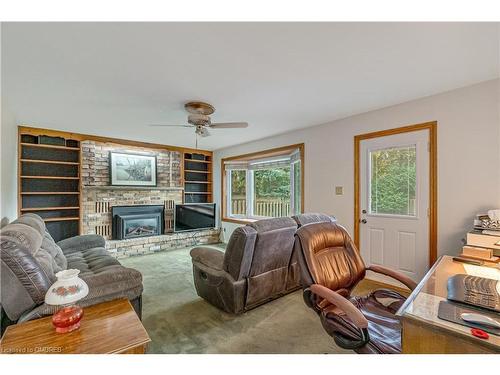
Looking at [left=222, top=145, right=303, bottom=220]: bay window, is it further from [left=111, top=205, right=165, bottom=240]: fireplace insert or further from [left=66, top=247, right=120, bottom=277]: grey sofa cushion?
[left=66, top=247, right=120, bottom=277]: grey sofa cushion

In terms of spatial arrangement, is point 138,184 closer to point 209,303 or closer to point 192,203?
point 192,203

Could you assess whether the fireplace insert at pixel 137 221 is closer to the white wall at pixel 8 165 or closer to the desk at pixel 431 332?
the white wall at pixel 8 165

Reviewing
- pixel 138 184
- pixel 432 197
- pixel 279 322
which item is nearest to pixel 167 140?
pixel 138 184

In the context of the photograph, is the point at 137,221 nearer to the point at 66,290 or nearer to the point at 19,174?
the point at 19,174

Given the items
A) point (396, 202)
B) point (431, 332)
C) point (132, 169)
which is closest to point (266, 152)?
point (396, 202)

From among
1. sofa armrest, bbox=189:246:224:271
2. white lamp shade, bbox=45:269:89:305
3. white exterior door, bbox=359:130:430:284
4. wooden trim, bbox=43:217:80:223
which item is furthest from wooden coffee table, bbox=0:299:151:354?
wooden trim, bbox=43:217:80:223

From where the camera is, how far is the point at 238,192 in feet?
18.9

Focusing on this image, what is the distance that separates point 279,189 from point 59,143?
4246 mm

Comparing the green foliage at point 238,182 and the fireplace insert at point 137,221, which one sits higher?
the green foliage at point 238,182

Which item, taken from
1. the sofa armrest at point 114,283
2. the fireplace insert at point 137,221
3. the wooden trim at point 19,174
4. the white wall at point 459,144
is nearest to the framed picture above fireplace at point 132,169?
the fireplace insert at point 137,221

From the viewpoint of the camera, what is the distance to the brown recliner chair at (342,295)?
47.8 inches

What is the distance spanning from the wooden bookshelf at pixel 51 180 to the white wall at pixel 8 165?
0.35 metres

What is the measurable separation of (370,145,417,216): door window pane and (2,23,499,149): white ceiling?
66cm
